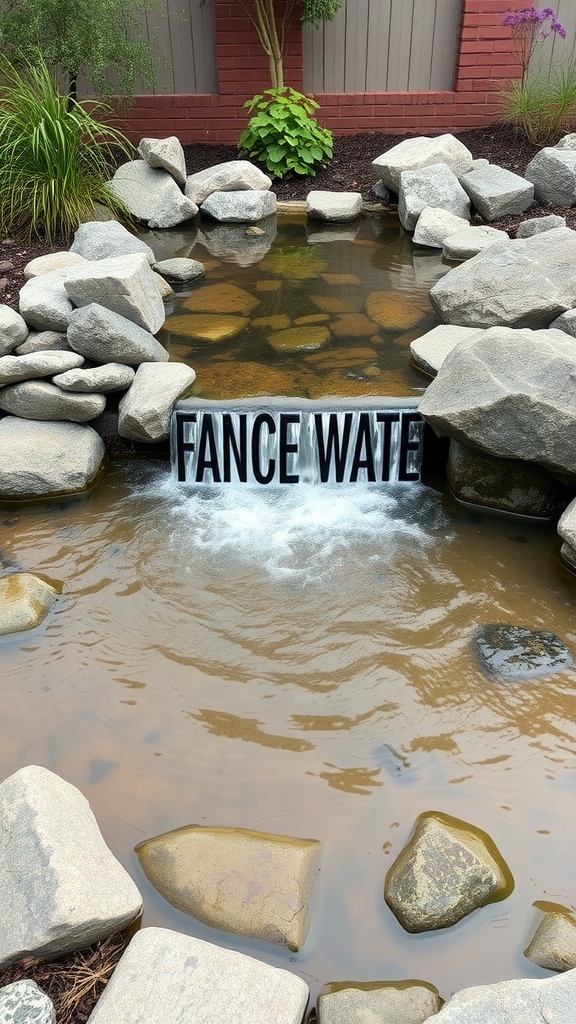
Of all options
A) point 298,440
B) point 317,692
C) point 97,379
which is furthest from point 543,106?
point 317,692

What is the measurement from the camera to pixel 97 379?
3.77m

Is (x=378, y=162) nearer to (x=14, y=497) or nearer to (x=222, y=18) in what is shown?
(x=222, y=18)

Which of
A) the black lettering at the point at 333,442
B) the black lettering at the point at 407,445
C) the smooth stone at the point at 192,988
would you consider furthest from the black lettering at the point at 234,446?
the smooth stone at the point at 192,988

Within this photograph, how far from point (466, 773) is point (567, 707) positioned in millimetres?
457

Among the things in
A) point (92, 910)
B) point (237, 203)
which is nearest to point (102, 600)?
point (92, 910)

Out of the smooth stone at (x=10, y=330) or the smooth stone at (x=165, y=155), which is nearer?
the smooth stone at (x=10, y=330)

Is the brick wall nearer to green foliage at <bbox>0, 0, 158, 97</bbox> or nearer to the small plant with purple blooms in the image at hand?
the small plant with purple blooms

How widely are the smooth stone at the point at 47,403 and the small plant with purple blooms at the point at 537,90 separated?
516 cm

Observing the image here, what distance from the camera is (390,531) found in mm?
3482

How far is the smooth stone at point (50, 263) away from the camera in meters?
4.75

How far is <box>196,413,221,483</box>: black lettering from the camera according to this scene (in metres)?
3.82

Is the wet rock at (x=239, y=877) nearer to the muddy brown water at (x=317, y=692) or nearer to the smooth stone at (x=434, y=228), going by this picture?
the muddy brown water at (x=317, y=692)

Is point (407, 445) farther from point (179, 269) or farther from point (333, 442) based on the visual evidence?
point (179, 269)

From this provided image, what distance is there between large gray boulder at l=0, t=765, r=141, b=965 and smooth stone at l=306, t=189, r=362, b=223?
5304 mm
